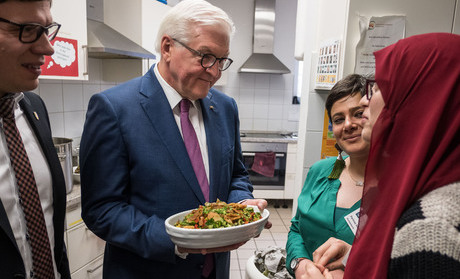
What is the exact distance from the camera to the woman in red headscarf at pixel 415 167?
591 mm

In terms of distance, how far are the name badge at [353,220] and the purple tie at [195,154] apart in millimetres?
542

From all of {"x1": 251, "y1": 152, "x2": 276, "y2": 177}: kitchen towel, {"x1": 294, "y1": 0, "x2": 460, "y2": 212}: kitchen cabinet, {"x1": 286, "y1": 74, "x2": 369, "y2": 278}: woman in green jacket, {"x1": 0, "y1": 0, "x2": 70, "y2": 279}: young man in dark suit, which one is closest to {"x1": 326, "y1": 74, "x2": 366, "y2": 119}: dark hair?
{"x1": 286, "y1": 74, "x2": 369, "y2": 278}: woman in green jacket

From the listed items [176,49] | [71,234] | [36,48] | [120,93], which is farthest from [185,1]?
[71,234]

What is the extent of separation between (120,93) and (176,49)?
0.26 meters

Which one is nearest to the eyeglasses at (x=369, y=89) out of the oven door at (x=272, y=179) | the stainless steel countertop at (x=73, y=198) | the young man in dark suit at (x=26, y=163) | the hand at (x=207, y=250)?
the hand at (x=207, y=250)

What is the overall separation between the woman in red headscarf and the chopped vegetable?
1.33 feet

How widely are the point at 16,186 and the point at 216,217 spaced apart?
608 millimetres

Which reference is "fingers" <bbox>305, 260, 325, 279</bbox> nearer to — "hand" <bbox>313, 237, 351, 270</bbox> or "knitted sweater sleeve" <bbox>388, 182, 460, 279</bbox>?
"hand" <bbox>313, 237, 351, 270</bbox>

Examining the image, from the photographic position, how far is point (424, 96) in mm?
708

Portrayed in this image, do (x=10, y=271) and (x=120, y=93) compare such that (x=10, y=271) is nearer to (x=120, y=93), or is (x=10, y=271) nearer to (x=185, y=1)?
(x=120, y=93)

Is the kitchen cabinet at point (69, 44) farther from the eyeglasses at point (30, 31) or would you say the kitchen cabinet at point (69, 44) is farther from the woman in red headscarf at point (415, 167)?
the woman in red headscarf at point (415, 167)

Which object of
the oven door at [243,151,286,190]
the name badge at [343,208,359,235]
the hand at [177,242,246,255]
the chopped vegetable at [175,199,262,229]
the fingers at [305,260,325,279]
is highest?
the chopped vegetable at [175,199,262,229]

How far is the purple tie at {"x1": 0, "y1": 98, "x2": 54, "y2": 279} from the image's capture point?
95 cm

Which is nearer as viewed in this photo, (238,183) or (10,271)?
(10,271)
